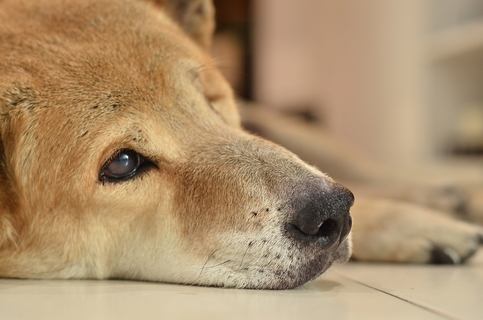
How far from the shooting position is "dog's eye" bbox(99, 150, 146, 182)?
118 cm

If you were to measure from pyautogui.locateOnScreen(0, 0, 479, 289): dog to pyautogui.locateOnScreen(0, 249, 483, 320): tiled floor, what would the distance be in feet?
0.22

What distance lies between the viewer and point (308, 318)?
2.57 feet

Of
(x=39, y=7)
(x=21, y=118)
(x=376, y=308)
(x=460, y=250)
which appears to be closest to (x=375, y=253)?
(x=460, y=250)

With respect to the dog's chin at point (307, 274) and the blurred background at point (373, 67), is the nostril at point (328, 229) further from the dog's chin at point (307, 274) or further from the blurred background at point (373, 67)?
the blurred background at point (373, 67)

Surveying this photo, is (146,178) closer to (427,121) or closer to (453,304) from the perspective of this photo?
(453,304)

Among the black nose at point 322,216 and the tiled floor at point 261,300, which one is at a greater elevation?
the black nose at point 322,216

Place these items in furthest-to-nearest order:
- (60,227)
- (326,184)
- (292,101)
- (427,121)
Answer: (292,101)
(427,121)
(60,227)
(326,184)

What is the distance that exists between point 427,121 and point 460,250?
3.30 meters

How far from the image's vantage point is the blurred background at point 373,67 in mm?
4223

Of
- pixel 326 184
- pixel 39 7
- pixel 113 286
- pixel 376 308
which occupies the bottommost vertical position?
pixel 113 286

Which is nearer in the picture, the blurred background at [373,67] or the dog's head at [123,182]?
the dog's head at [123,182]

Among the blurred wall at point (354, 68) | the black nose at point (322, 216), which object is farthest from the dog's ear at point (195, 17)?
the blurred wall at point (354, 68)

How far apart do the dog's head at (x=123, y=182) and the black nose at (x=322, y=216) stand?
12 mm

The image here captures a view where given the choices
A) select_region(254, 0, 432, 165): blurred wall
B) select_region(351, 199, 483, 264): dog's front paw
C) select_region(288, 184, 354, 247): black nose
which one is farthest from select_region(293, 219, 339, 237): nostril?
select_region(254, 0, 432, 165): blurred wall
